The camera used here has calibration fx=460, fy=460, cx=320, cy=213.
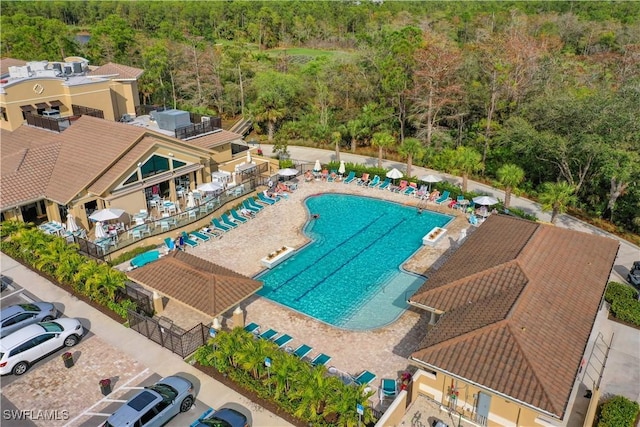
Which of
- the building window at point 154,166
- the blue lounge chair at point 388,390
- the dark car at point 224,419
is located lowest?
the blue lounge chair at point 388,390

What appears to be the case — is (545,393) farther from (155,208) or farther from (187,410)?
(155,208)

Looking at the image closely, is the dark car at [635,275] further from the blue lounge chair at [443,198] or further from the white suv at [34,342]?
the white suv at [34,342]

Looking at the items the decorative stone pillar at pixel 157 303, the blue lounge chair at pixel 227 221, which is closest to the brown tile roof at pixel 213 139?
the blue lounge chair at pixel 227 221

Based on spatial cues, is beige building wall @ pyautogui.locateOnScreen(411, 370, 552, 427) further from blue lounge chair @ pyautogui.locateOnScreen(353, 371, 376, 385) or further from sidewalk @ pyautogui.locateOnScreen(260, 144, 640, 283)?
sidewalk @ pyautogui.locateOnScreen(260, 144, 640, 283)

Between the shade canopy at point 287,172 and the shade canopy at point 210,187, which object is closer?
the shade canopy at point 210,187

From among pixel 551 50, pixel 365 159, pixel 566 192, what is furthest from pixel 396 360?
pixel 551 50

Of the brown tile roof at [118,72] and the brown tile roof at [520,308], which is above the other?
the brown tile roof at [118,72]

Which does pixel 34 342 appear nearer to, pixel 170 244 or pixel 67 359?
pixel 67 359
